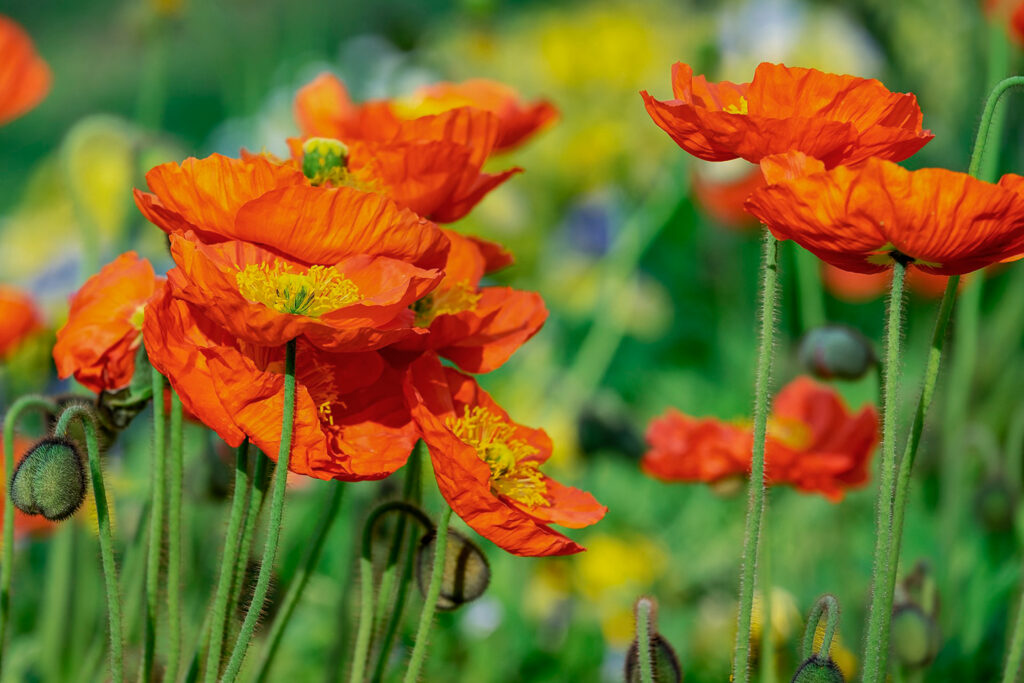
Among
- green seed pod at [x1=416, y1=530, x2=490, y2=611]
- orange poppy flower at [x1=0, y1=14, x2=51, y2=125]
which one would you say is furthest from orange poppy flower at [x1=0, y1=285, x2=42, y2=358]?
green seed pod at [x1=416, y1=530, x2=490, y2=611]

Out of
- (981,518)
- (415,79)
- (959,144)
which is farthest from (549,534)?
(415,79)

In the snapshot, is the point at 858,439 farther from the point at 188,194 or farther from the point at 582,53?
the point at 582,53

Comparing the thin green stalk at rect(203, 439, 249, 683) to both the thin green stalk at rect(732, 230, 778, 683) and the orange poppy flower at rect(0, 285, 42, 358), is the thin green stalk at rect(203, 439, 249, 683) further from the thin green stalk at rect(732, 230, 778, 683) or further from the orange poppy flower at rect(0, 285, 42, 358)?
the orange poppy flower at rect(0, 285, 42, 358)

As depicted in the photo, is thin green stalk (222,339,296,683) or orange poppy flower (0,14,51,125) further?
orange poppy flower (0,14,51,125)

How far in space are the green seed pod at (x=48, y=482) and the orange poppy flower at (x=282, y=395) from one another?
0.10 meters

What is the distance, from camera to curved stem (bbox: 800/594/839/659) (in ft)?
2.38

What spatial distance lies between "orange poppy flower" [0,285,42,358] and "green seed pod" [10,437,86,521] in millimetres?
542

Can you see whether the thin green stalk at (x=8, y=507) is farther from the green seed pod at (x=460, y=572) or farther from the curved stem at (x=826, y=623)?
the curved stem at (x=826, y=623)

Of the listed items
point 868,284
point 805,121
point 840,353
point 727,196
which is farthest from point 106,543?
point 868,284

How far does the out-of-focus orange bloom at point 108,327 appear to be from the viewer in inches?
32.2

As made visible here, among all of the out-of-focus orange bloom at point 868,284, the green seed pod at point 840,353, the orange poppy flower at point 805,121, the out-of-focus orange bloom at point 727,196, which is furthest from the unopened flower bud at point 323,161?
the out-of-focus orange bloom at point 868,284

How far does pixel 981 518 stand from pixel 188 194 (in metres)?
1.01

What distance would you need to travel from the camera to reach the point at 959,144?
7.79ft

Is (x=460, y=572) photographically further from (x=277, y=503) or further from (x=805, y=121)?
(x=805, y=121)
